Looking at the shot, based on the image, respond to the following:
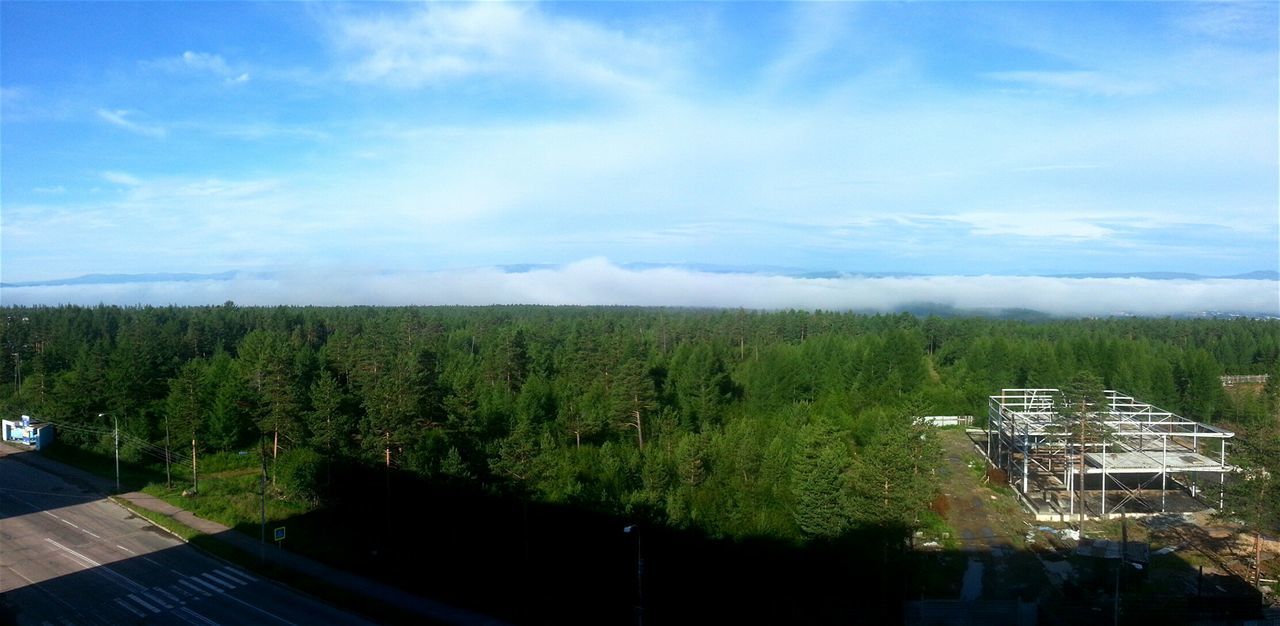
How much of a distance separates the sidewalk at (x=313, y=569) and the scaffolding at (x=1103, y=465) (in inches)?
745

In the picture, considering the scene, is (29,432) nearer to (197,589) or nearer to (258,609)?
(197,589)

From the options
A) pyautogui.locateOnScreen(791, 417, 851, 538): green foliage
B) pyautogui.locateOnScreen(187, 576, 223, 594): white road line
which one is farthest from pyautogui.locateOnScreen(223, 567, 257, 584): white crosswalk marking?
pyautogui.locateOnScreen(791, 417, 851, 538): green foliage

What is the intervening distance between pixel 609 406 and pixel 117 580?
59.4 ft

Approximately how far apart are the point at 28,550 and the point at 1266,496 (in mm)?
34551

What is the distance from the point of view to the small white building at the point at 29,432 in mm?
34812

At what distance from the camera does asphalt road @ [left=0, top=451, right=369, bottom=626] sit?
1717cm

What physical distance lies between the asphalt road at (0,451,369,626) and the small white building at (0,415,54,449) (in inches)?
428

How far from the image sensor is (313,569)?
20.2m

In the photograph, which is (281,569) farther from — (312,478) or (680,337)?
(680,337)

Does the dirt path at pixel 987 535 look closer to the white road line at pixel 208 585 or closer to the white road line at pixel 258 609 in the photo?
the white road line at pixel 258 609

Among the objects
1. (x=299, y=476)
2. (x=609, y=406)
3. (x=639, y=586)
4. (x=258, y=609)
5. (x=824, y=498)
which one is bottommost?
(x=258, y=609)

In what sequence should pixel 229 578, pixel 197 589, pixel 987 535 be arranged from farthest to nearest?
pixel 987 535 < pixel 229 578 < pixel 197 589

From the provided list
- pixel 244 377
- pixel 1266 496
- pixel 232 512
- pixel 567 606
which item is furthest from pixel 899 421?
pixel 244 377

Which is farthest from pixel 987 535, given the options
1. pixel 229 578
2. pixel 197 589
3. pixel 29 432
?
pixel 29 432
